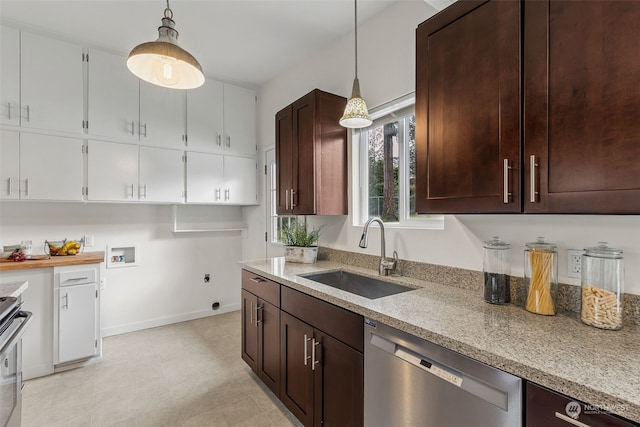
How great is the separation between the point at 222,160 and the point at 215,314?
6.50ft

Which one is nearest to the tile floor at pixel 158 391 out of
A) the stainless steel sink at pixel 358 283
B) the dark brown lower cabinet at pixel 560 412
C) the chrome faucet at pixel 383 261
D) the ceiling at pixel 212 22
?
the stainless steel sink at pixel 358 283

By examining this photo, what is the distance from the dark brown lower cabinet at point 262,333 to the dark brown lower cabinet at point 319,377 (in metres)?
0.10

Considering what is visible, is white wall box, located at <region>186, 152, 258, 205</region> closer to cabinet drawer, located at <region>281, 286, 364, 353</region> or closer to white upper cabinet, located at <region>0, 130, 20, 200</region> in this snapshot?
white upper cabinet, located at <region>0, 130, 20, 200</region>

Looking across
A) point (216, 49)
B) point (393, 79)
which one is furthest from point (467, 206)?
point (216, 49)

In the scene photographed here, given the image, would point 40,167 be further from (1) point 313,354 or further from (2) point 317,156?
(1) point 313,354

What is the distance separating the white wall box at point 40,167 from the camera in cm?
251

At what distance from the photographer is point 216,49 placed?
2.88 meters

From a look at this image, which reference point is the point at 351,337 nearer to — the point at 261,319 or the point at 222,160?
the point at 261,319

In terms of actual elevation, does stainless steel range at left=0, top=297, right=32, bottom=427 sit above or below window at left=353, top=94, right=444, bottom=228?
below

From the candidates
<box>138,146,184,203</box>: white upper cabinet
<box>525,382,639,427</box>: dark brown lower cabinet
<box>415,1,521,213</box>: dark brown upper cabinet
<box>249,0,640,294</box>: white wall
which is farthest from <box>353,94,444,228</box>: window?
<box>138,146,184,203</box>: white upper cabinet

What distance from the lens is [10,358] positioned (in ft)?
4.61

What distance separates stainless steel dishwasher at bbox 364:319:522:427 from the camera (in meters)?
0.90

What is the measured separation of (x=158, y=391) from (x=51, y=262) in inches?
54.1

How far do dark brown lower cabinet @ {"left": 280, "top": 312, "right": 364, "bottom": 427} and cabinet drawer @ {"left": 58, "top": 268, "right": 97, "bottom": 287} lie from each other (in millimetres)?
1883
